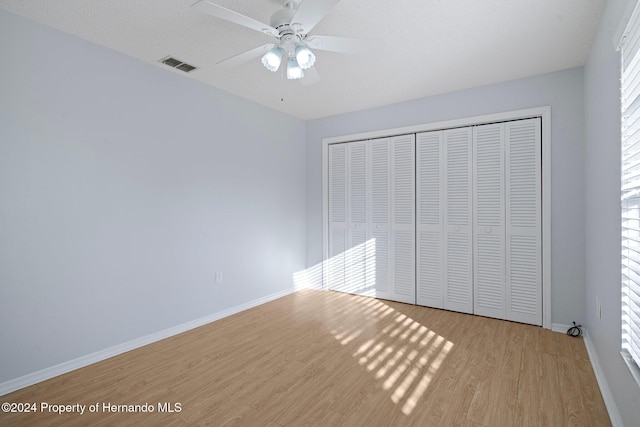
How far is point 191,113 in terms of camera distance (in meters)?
3.37

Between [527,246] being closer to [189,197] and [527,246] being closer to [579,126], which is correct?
[579,126]

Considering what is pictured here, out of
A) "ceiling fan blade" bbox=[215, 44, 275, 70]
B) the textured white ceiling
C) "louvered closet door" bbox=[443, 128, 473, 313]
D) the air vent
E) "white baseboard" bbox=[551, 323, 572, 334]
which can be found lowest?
"white baseboard" bbox=[551, 323, 572, 334]

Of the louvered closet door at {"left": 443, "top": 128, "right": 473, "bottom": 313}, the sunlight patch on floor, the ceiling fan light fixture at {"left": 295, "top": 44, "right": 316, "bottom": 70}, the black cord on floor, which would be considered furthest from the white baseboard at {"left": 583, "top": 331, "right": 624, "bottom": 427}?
the ceiling fan light fixture at {"left": 295, "top": 44, "right": 316, "bottom": 70}

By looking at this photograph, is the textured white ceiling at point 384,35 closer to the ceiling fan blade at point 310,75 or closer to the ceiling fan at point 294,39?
the ceiling fan at point 294,39

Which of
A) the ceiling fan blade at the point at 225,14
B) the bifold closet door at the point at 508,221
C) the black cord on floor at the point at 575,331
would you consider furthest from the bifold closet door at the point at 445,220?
the ceiling fan blade at the point at 225,14

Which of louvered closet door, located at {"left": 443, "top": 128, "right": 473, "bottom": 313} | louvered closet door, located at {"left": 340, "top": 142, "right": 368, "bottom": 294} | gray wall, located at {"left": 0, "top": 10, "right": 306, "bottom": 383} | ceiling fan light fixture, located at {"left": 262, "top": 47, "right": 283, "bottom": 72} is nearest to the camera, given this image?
ceiling fan light fixture, located at {"left": 262, "top": 47, "right": 283, "bottom": 72}

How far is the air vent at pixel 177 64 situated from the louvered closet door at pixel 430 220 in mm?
2714

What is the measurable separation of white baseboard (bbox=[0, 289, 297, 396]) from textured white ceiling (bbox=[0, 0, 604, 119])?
2.59m

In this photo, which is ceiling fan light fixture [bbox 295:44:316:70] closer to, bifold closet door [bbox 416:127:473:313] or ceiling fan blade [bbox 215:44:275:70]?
ceiling fan blade [bbox 215:44:275:70]

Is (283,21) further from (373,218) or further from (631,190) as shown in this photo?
(373,218)

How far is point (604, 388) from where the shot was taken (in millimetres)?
2066

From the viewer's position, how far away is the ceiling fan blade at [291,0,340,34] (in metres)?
1.59

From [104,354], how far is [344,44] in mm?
3082

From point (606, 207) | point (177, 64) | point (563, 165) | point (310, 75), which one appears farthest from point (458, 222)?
point (177, 64)
